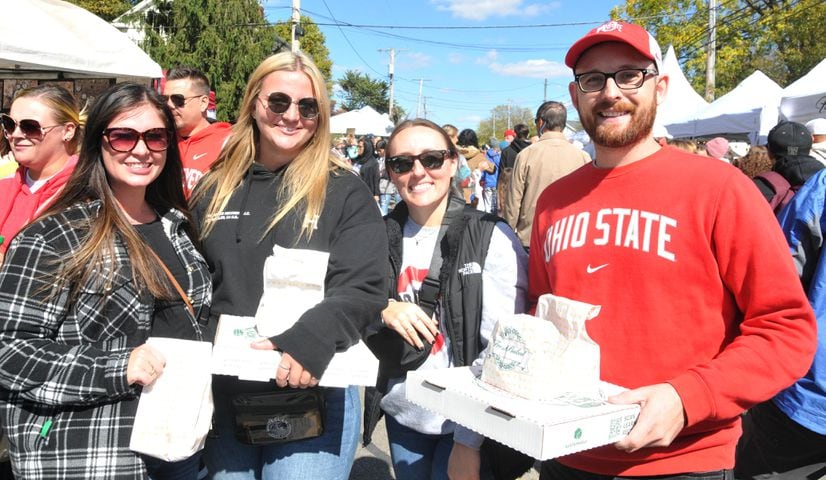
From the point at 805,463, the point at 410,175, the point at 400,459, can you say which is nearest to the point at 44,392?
the point at 400,459

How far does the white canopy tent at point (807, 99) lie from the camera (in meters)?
8.99

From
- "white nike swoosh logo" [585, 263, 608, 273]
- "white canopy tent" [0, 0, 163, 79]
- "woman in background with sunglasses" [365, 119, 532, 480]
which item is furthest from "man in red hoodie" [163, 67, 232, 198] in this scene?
"white nike swoosh logo" [585, 263, 608, 273]

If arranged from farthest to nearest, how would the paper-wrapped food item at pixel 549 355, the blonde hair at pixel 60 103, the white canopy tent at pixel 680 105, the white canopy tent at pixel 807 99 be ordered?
1. the white canopy tent at pixel 680 105
2. the white canopy tent at pixel 807 99
3. the blonde hair at pixel 60 103
4. the paper-wrapped food item at pixel 549 355

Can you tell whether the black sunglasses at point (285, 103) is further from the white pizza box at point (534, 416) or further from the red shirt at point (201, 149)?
the red shirt at point (201, 149)

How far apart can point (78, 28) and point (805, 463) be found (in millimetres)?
5639

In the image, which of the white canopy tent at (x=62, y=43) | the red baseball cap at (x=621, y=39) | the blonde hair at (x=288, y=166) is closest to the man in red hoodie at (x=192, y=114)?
the white canopy tent at (x=62, y=43)

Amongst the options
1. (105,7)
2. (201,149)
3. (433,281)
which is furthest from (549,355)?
(105,7)

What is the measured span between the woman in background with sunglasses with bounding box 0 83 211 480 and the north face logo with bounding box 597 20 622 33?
5.02ft

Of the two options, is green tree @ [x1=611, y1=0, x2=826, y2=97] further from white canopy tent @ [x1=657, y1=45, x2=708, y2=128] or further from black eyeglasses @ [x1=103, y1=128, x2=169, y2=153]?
black eyeglasses @ [x1=103, y1=128, x2=169, y2=153]

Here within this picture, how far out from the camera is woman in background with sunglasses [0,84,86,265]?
322 centimetres

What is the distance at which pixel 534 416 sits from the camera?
1.41 metres

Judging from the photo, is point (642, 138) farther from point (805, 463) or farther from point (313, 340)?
point (805, 463)

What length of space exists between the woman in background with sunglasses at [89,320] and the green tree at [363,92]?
272 feet

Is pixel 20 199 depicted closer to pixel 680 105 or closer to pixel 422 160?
pixel 422 160
